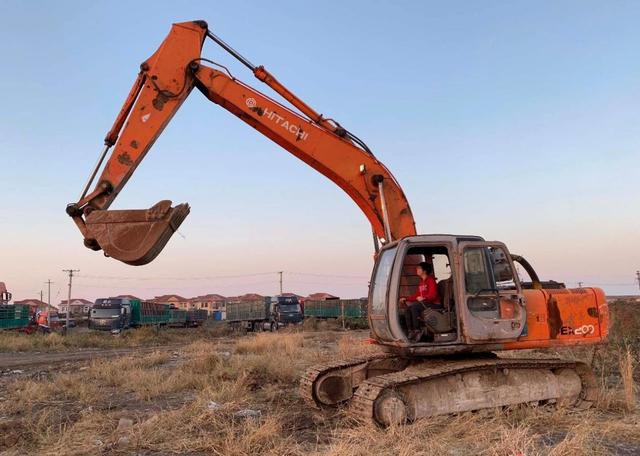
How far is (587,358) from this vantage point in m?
12.6

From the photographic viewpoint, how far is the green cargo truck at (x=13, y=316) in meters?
33.0

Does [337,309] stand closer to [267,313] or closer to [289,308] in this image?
[289,308]

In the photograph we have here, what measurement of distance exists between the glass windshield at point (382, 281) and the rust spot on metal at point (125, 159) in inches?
161

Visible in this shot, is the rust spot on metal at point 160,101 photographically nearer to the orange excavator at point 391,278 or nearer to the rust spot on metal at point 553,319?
the orange excavator at point 391,278

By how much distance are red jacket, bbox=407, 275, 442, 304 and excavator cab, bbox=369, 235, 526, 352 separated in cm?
13

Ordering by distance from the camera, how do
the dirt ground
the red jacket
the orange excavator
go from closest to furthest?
the dirt ground, the orange excavator, the red jacket

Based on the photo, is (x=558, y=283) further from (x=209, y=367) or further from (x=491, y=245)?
(x=209, y=367)

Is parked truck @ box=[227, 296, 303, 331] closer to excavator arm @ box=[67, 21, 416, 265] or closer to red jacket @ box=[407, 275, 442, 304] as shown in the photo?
excavator arm @ box=[67, 21, 416, 265]

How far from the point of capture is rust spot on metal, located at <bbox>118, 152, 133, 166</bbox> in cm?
831

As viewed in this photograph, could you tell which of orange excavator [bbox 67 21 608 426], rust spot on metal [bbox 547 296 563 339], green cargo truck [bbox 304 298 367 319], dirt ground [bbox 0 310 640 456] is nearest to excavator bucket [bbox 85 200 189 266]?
orange excavator [bbox 67 21 608 426]

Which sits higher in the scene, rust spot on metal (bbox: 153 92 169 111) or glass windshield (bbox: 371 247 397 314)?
rust spot on metal (bbox: 153 92 169 111)

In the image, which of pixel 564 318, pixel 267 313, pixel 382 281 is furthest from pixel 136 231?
pixel 267 313

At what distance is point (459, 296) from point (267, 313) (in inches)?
1421

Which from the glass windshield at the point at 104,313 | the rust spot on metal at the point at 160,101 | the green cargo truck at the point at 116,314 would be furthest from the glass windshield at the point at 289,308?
the rust spot on metal at the point at 160,101
